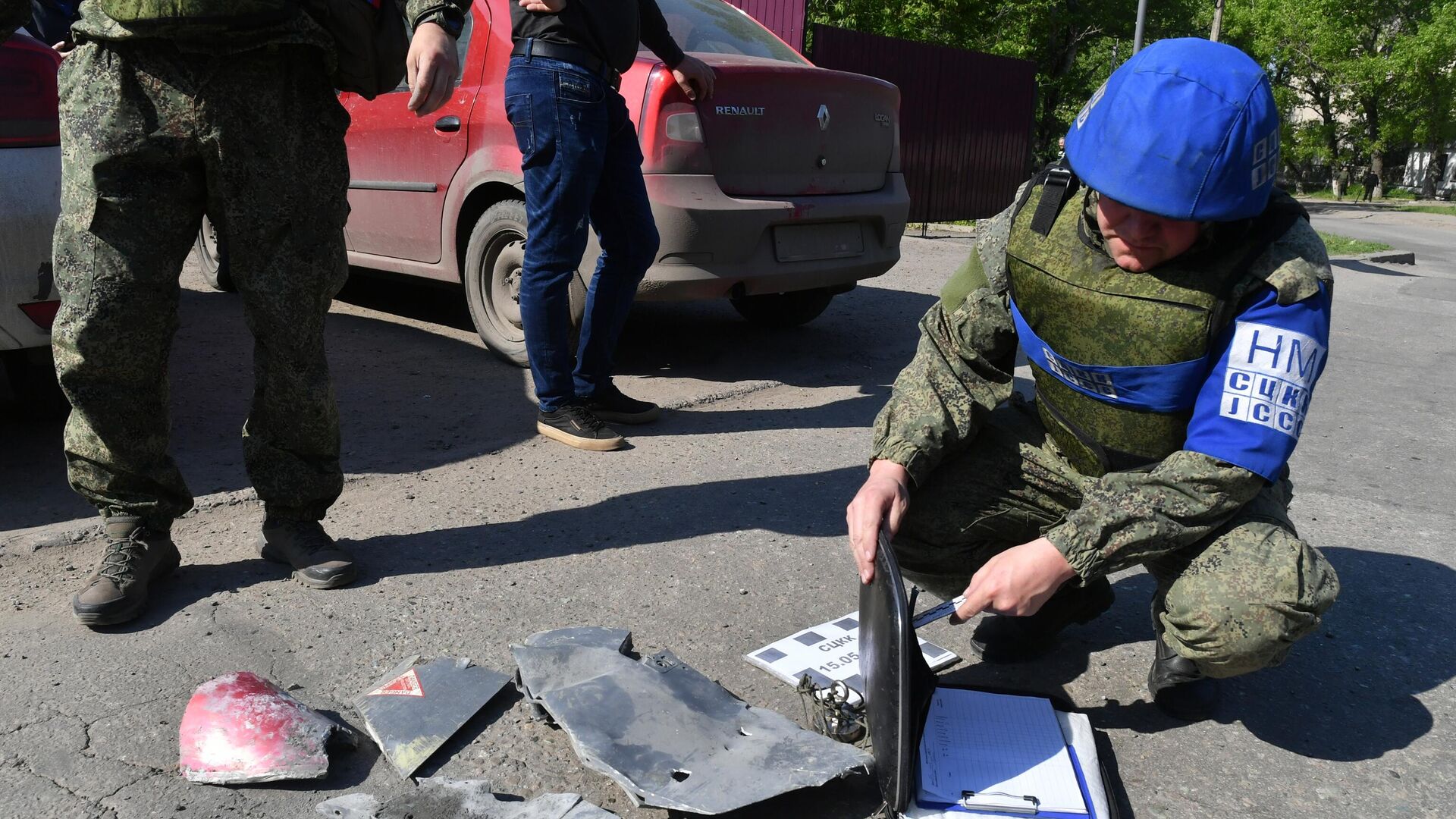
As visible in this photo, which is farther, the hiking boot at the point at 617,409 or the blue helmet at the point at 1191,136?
the hiking boot at the point at 617,409

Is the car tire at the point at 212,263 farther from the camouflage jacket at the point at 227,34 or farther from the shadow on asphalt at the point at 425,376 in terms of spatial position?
the camouflage jacket at the point at 227,34

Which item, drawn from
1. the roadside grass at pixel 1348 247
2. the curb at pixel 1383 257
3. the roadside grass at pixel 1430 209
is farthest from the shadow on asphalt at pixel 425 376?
the roadside grass at pixel 1430 209

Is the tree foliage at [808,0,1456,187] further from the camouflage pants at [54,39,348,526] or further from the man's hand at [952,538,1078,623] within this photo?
the man's hand at [952,538,1078,623]

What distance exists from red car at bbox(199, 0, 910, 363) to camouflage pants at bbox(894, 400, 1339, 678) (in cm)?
209

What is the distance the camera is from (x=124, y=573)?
7.95 feet

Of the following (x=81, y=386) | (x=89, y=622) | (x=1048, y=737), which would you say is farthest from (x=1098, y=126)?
(x=89, y=622)

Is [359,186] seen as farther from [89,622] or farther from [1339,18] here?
[1339,18]

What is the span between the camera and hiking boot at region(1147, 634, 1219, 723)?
7.10 ft

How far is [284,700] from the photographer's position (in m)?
2.03

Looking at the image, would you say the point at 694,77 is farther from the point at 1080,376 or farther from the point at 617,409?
the point at 1080,376

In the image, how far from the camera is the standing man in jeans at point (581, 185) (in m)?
3.48

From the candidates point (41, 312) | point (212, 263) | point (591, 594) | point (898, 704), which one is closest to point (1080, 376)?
point (898, 704)

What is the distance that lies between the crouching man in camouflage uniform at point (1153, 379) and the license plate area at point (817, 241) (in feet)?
7.57

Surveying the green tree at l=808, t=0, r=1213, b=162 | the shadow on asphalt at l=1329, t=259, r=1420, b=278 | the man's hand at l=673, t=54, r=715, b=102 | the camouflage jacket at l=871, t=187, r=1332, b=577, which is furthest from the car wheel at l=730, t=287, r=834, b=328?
the green tree at l=808, t=0, r=1213, b=162
